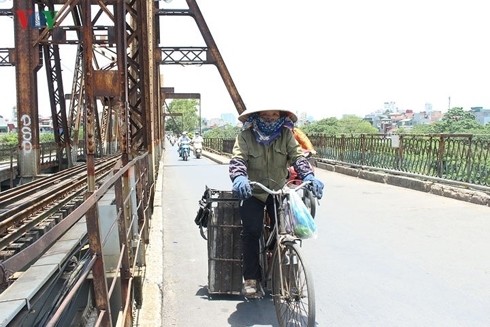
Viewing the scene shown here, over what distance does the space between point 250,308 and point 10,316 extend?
3.02 meters

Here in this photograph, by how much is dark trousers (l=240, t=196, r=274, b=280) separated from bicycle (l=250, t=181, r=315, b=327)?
4.8 inches

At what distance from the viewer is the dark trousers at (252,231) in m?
4.04

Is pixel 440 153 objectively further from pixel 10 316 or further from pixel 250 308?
pixel 10 316

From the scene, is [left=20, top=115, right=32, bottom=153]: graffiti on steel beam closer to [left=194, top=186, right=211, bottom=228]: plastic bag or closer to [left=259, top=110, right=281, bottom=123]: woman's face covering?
[left=194, top=186, right=211, bottom=228]: plastic bag

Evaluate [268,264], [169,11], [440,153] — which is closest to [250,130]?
[268,264]

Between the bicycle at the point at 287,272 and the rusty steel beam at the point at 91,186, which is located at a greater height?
the rusty steel beam at the point at 91,186

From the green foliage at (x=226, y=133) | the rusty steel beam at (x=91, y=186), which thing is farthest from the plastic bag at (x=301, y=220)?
the green foliage at (x=226, y=133)

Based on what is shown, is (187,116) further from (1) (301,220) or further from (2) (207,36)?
(1) (301,220)

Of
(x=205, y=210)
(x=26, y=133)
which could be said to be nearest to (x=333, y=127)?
(x=26, y=133)

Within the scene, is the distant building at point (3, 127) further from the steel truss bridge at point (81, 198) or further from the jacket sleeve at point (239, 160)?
the jacket sleeve at point (239, 160)

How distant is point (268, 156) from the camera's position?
417 centimetres

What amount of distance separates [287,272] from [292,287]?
0.11m

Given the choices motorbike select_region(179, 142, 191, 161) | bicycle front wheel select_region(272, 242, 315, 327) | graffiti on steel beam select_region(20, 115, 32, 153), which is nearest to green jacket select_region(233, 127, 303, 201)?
bicycle front wheel select_region(272, 242, 315, 327)

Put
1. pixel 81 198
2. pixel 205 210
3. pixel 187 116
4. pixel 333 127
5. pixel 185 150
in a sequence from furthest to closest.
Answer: pixel 187 116, pixel 333 127, pixel 185 150, pixel 81 198, pixel 205 210
